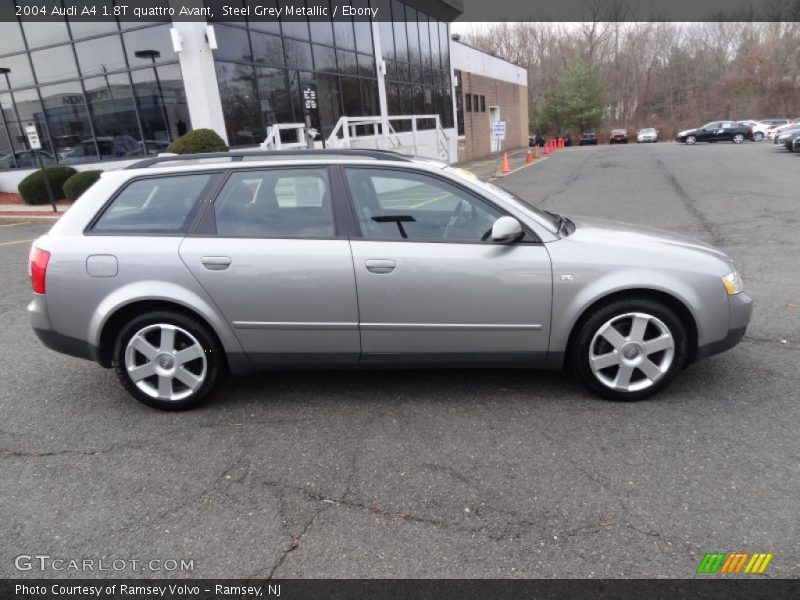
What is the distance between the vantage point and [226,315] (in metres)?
3.42

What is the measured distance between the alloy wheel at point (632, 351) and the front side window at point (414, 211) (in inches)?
39.5

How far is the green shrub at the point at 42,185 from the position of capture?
51.1 ft

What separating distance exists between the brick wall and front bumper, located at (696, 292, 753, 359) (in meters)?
28.2

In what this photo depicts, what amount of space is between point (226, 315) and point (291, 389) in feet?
2.59

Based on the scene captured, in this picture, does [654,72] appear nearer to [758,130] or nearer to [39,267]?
[758,130]

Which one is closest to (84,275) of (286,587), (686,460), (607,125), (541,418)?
(286,587)

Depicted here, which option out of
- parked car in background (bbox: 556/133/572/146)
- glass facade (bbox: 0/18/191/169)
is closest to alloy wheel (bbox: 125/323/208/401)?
glass facade (bbox: 0/18/191/169)

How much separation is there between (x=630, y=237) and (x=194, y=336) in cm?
290

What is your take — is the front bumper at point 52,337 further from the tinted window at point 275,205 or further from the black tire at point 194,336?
the tinted window at point 275,205

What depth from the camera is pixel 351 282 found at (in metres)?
3.31

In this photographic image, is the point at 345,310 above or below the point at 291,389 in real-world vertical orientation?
above

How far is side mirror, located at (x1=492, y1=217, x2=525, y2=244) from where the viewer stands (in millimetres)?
3230

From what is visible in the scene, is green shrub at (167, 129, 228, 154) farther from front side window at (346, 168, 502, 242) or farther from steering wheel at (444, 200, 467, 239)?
steering wheel at (444, 200, 467, 239)

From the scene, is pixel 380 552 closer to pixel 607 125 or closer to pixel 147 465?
pixel 147 465
